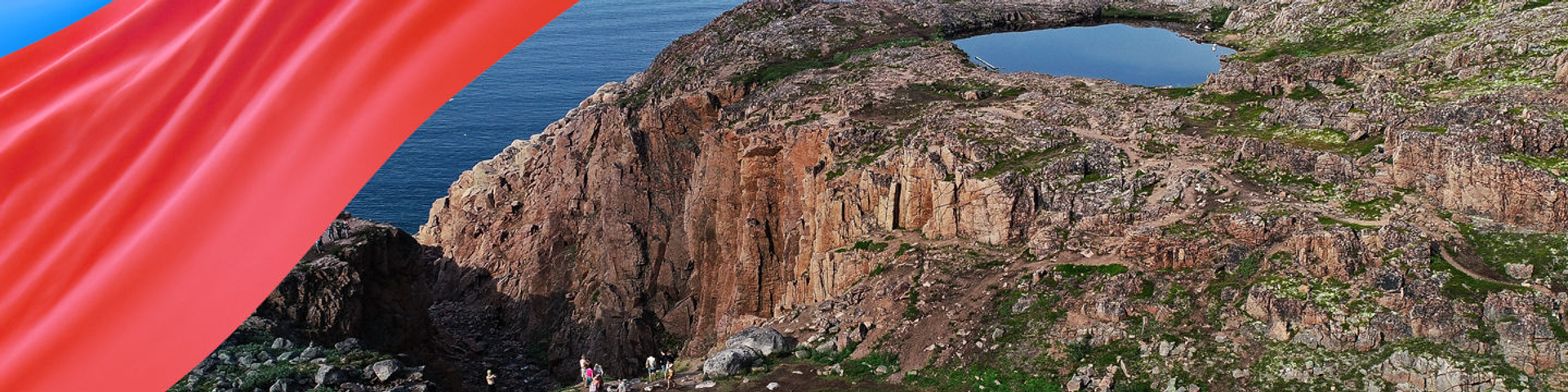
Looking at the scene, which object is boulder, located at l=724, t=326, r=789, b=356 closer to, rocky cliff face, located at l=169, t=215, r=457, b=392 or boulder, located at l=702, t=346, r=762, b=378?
boulder, located at l=702, t=346, r=762, b=378

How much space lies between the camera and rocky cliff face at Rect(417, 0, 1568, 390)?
30.9 m

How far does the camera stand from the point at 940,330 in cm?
3559

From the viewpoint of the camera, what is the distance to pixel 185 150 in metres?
8.69

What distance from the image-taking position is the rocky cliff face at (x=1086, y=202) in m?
30.9

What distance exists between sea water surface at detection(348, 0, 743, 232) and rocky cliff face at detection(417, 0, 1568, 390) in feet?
149

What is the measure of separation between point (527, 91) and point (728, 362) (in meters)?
112

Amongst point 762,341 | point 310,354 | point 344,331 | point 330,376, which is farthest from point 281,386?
point 344,331

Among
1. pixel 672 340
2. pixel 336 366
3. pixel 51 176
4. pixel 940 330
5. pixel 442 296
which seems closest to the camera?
pixel 51 176

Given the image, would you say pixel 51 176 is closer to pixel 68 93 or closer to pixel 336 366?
pixel 68 93

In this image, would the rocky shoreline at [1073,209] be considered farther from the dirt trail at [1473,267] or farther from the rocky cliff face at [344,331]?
the rocky cliff face at [344,331]

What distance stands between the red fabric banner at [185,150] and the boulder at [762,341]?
27396mm

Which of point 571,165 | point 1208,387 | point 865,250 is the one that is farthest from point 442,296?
point 1208,387

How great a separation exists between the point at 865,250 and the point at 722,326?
921 centimetres

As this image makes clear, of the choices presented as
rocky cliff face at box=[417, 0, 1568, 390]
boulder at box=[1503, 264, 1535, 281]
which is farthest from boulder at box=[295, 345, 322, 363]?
boulder at box=[1503, 264, 1535, 281]
